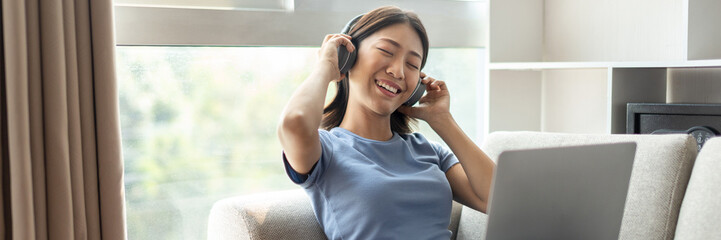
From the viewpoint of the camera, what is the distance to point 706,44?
190 centimetres

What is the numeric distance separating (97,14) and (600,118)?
1.76 meters

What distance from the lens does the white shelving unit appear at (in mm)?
2043

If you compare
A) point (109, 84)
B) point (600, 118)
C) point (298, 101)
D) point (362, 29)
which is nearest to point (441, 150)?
point (362, 29)

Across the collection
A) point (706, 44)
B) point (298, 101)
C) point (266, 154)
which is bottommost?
point (266, 154)

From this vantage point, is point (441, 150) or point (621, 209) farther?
point (441, 150)

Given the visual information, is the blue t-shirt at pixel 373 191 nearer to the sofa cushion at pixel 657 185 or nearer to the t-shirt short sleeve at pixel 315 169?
the t-shirt short sleeve at pixel 315 169

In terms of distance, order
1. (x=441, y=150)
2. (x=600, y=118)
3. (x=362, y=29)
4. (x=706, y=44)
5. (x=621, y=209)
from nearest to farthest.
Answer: (x=621, y=209), (x=362, y=29), (x=441, y=150), (x=706, y=44), (x=600, y=118)

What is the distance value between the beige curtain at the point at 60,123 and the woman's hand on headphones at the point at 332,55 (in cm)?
53

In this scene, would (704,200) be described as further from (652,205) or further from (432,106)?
(432,106)

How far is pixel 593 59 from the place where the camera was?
2.45 m

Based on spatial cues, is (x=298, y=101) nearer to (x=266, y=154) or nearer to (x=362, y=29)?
(x=362, y=29)

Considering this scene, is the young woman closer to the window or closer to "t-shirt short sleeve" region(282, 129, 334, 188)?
"t-shirt short sleeve" region(282, 129, 334, 188)

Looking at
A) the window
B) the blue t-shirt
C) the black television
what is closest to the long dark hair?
the blue t-shirt

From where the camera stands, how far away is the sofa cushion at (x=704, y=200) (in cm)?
138
